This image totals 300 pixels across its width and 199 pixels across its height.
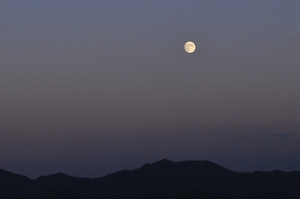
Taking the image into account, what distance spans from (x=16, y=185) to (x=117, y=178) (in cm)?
1459

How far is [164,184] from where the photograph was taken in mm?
83500

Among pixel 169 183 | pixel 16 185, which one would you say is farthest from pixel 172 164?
pixel 16 185

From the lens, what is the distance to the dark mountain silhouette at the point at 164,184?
7744 cm

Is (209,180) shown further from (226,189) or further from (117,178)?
(117,178)

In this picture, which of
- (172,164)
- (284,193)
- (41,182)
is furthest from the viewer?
(172,164)

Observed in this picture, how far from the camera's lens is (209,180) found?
82.8m

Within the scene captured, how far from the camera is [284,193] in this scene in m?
76.9

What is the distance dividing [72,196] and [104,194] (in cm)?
445

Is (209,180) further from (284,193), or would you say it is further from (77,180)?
(77,180)

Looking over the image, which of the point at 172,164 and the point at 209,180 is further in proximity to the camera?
the point at 172,164

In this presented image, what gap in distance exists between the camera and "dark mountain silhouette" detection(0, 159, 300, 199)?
3049 inches

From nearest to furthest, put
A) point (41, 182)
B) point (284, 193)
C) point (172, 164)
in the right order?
point (284, 193)
point (41, 182)
point (172, 164)

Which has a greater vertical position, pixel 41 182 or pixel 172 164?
pixel 172 164

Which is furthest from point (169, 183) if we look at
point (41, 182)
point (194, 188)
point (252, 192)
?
point (41, 182)
